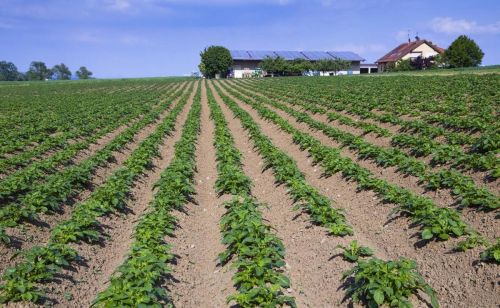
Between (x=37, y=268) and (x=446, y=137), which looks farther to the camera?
(x=446, y=137)

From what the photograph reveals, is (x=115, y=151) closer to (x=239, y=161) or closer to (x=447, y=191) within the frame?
(x=239, y=161)

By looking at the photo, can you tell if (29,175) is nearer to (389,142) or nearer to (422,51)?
(389,142)

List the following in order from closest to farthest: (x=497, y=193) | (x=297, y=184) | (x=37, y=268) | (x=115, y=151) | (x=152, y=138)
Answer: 1. (x=37, y=268)
2. (x=497, y=193)
3. (x=297, y=184)
4. (x=115, y=151)
5. (x=152, y=138)

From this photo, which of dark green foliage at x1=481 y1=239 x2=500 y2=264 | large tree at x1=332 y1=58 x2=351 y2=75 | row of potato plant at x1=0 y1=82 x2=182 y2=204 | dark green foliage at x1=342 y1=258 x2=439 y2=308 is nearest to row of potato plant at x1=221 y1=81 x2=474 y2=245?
dark green foliage at x1=481 y1=239 x2=500 y2=264

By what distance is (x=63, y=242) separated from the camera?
21.2 ft

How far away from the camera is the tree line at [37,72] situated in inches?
7096

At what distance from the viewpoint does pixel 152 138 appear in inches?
620

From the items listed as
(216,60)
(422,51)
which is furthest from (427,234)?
(216,60)

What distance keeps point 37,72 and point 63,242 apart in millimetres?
201119

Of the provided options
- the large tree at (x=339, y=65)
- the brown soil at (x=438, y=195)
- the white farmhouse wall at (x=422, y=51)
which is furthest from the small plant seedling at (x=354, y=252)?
the large tree at (x=339, y=65)

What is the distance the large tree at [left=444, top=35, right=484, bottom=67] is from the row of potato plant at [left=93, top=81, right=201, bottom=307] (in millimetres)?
73955

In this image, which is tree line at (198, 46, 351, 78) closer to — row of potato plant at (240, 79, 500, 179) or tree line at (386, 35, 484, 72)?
tree line at (386, 35, 484, 72)

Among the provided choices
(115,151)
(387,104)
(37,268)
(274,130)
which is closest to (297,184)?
(37,268)

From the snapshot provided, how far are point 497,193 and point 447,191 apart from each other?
86 cm
